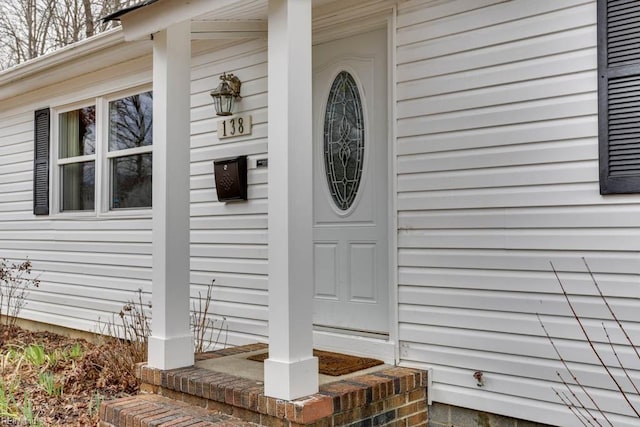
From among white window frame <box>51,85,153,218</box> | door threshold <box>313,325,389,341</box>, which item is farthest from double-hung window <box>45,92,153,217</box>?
door threshold <box>313,325,389,341</box>

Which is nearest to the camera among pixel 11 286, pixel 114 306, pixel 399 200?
pixel 399 200

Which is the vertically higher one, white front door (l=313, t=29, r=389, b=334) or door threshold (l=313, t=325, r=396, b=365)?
white front door (l=313, t=29, r=389, b=334)

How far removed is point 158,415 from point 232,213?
2077mm

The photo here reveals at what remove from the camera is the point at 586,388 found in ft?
9.88

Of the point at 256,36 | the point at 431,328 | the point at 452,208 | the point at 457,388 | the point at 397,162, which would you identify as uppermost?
the point at 256,36

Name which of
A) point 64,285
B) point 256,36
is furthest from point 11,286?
point 256,36

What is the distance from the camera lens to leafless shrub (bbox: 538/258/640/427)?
114 inches

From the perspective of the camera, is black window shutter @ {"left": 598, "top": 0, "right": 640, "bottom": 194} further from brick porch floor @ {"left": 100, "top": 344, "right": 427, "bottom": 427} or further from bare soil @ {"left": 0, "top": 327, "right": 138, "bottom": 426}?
bare soil @ {"left": 0, "top": 327, "right": 138, "bottom": 426}

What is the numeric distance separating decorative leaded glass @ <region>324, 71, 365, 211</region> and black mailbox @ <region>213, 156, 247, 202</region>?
861 millimetres

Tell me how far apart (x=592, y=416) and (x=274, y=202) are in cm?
193

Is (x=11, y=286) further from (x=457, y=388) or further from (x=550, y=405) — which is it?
(x=550, y=405)

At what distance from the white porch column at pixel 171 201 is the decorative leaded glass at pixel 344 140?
3.46 feet

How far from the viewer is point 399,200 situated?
3752 millimetres

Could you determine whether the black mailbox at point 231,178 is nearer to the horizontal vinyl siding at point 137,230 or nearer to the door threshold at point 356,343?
the horizontal vinyl siding at point 137,230
